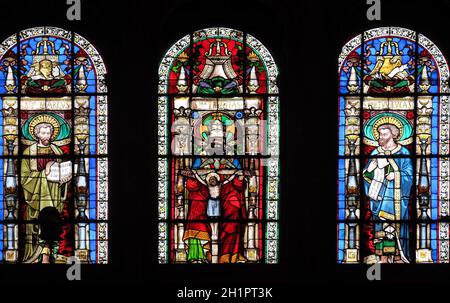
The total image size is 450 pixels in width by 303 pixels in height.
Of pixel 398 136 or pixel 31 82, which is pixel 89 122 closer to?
pixel 31 82

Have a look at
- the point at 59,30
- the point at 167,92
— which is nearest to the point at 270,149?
the point at 167,92

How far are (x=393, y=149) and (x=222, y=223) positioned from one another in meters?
2.59

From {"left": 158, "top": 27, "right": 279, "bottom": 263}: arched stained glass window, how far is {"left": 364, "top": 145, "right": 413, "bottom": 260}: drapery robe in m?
1.37

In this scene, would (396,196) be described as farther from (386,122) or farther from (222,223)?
(222,223)

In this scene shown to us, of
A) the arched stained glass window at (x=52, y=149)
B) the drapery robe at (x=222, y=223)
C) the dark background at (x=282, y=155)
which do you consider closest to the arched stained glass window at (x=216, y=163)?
the drapery robe at (x=222, y=223)

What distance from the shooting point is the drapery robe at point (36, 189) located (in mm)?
13133

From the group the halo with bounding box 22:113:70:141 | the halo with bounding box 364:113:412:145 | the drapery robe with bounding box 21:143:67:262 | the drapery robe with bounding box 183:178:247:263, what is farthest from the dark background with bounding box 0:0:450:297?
the halo with bounding box 22:113:70:141

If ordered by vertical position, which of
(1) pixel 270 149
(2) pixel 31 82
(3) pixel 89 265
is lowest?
(3) pixel 89 265

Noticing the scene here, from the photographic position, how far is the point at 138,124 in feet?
41.9

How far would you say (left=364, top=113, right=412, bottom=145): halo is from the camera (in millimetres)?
13234

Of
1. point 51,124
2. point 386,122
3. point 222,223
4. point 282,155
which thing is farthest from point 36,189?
point 386,122

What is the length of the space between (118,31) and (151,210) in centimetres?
248

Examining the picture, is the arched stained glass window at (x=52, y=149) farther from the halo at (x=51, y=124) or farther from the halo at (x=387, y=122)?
the halo at (x=387, y=122)

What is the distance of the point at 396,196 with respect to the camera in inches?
518
